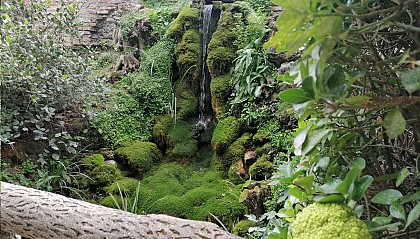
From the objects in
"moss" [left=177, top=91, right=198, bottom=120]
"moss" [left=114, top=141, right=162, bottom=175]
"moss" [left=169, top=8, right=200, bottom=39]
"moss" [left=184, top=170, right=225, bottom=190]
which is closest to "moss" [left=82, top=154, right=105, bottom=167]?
"moss" [left=114, top=141, right=162, bottom=175]

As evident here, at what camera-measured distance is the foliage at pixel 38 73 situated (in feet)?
8.20

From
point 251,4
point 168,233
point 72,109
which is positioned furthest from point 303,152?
point 251,4

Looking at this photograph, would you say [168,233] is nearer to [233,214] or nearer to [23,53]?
[233,214]

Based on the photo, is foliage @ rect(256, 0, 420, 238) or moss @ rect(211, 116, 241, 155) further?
moss @ rect(211, 116, 241, 155)

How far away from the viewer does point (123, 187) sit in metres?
2.70

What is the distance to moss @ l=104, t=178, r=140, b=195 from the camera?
2.68 meters

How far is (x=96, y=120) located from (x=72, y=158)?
495 millimetres

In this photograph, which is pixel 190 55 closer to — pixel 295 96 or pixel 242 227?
pixel 242 227

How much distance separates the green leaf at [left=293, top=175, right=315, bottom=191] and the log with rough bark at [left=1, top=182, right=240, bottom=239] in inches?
21.3

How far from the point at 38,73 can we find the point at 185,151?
1.35 metres

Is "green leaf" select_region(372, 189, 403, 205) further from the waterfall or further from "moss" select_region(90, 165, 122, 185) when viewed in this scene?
the waterfall

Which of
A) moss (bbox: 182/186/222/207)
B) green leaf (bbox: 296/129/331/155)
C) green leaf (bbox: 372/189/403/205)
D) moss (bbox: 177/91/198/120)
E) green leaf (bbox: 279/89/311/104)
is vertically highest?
green leaf (bbox: 279/89/311/104)

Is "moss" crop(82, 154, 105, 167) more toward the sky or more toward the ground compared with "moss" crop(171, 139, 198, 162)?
more toward the sky

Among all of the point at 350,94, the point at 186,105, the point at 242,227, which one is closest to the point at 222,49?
the point at 186,105
